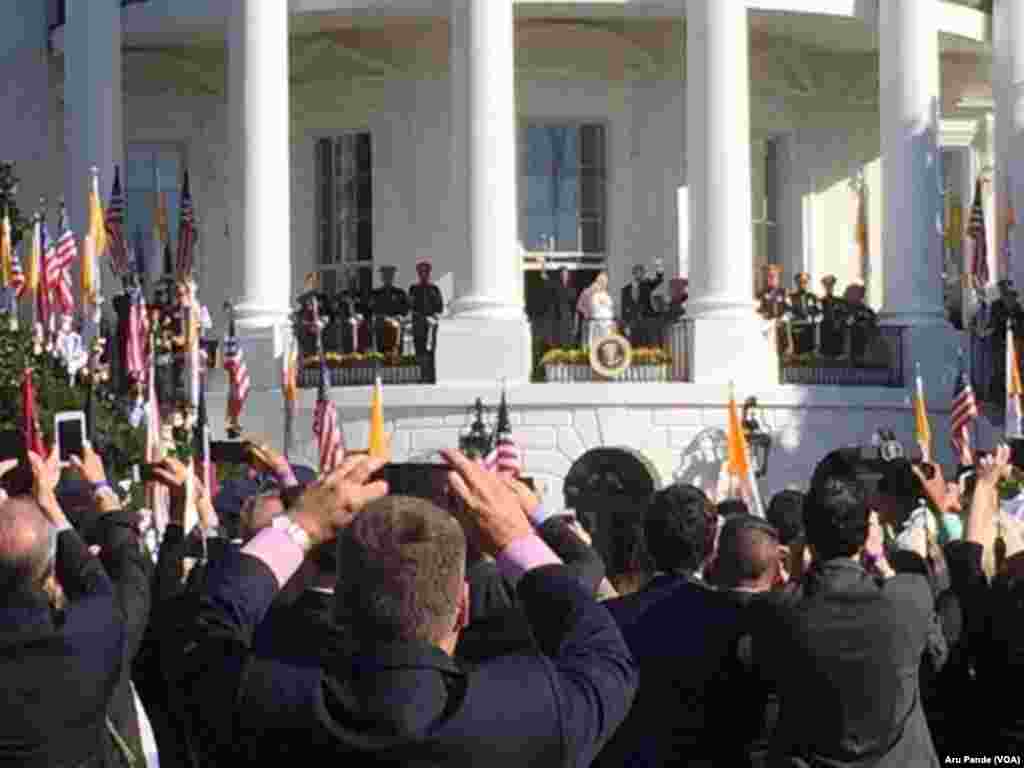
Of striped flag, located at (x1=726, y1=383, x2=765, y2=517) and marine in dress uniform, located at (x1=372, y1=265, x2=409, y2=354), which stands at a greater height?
→ marine in dress uniform, located at (x1=372, y1=265, x2=409, y2=354)

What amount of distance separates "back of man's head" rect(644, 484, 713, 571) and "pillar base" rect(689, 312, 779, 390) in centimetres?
2621

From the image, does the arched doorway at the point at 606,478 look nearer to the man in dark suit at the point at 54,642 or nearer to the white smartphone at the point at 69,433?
the white smartphone at the point at 69,433

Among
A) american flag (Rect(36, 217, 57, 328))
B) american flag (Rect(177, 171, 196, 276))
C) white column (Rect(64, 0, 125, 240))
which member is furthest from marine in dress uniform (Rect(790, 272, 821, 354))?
american flag (Rect(36, 217, 57, 328))

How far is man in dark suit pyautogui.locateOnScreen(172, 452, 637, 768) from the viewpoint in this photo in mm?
5523

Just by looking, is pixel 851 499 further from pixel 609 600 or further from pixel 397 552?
pixel 397 552

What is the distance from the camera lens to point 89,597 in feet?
25.5

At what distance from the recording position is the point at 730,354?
34969mm

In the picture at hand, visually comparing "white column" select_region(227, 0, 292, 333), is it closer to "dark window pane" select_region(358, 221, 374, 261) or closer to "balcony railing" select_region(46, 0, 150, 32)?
"dark window pane" select_region(358, 221, 374, 261)

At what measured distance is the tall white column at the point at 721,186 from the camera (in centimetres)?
3528

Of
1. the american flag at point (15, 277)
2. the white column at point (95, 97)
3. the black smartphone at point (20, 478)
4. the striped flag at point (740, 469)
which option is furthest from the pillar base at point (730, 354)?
the black smartphone at point (20, 478)

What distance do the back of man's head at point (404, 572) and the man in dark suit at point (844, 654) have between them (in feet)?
9.08

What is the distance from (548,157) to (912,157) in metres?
6.31

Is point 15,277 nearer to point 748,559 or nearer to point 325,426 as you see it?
point 325,426

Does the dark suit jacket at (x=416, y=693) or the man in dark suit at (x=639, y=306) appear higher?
the man in dark suit at (x=639, y=306)
